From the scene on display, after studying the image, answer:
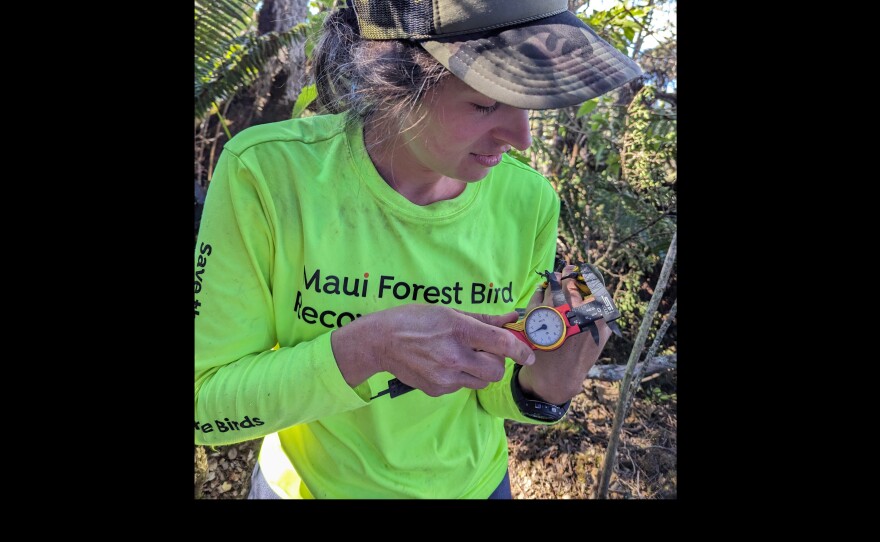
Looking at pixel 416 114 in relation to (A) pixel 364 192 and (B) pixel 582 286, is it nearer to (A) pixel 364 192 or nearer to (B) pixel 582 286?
(A) pixel 364 192

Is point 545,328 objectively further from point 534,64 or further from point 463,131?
point 534,64

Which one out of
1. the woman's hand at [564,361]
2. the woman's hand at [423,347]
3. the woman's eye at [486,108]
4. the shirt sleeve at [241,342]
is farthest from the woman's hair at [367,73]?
the woman's hand at [564,361]

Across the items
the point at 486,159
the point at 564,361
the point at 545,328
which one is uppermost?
the point at 486,159

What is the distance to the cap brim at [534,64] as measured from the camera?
147 centimetres

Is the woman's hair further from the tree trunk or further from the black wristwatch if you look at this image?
the tree trunk

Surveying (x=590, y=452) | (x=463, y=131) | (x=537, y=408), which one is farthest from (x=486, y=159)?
(x=590, y=452)

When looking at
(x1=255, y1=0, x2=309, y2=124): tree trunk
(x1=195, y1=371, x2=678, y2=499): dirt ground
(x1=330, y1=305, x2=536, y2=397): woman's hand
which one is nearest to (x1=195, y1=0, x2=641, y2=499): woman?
(x1=330, y1=305, x2=536, y2=397): woman's hand

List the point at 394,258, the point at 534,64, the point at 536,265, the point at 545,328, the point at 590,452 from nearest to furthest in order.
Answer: the point at 534,64, the point at 545,328, the point at 394,258, the point at 536,265, the point at 590,452

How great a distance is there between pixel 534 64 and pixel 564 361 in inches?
34.5

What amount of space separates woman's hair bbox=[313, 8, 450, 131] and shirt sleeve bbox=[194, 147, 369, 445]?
16.3 inches

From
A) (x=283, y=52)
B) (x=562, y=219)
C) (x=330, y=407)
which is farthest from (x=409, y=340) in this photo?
(x=283, y=52)

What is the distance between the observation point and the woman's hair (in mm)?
1624

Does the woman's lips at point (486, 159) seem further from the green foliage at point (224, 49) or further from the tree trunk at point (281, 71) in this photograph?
the tree trunk at point (281, 71)

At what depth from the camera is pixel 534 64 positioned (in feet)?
4.94
